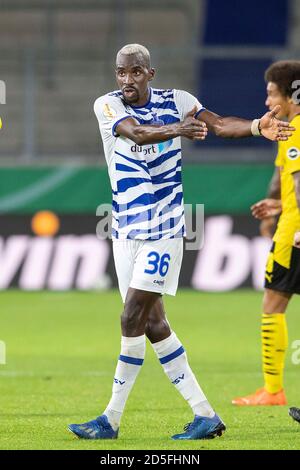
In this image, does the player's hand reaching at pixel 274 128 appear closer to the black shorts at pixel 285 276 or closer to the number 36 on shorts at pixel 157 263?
the number 36 on shorts at pixel 157 263

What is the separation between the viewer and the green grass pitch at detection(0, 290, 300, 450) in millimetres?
6906

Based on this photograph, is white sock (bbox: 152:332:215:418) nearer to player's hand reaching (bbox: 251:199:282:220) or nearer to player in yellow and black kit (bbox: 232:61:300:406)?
player in yellow and black kit (bbox: 232:61:300:406)

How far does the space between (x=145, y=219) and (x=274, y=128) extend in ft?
2.90

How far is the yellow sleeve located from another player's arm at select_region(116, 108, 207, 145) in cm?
163

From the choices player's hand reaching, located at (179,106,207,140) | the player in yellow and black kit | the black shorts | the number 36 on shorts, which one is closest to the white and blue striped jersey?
the number 36 on shorts

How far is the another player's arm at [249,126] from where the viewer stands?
6449mm

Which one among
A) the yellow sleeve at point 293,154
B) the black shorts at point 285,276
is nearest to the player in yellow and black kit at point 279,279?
the black shorts at point 285,276

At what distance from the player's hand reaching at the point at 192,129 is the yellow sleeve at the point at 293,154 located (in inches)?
67.9

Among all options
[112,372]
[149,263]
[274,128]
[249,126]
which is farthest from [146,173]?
[112,372]

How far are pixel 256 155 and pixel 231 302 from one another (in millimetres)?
3089

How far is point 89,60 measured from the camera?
1888 cm
